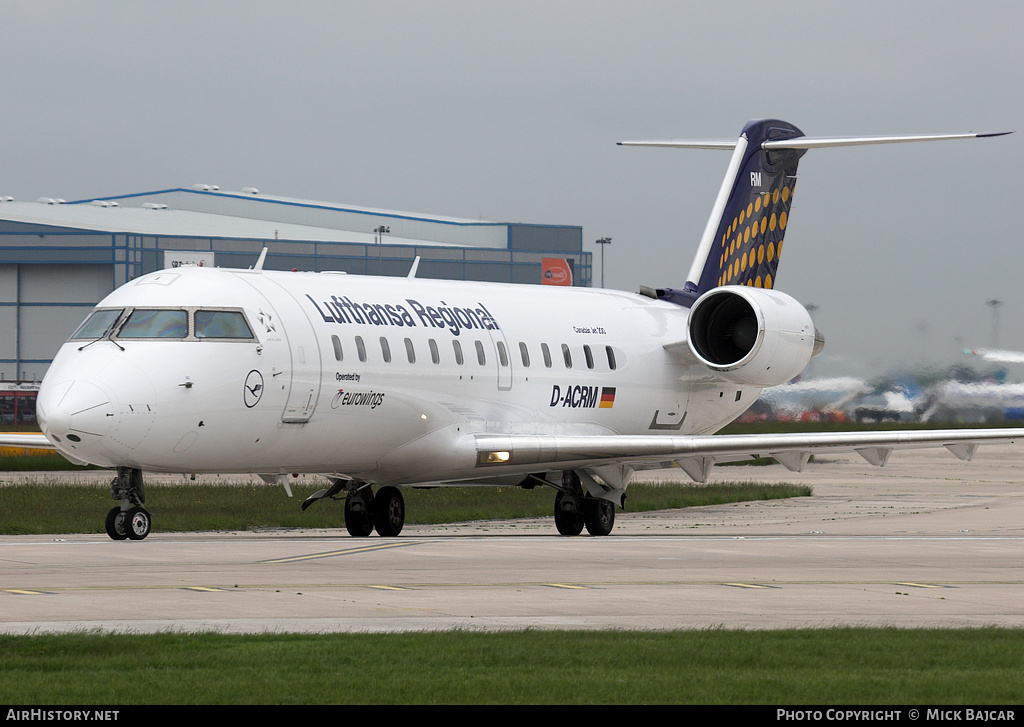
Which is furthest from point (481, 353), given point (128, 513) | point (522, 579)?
point (522, 579)

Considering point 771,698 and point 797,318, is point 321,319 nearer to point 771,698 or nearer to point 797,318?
point 797,318

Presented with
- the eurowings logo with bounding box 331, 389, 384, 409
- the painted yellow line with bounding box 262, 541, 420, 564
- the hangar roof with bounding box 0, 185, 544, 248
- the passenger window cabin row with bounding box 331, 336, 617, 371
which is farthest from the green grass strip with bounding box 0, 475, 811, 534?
the hangar roof with bounding box 0, 185, 544, 248

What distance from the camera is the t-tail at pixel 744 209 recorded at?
33.6 m

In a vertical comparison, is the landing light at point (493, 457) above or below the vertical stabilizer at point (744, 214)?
below

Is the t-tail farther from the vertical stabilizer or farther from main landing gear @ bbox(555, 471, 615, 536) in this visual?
main landing gear @ bbox(555, 471, 615, 536)

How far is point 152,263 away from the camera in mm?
94688

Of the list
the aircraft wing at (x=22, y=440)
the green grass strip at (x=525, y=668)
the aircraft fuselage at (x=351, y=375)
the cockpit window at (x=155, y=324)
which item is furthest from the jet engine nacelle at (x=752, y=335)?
the green grass strip at (x=525, y=668)

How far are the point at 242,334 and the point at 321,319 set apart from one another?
1.73 metres

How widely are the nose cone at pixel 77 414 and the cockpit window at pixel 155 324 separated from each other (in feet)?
4.38

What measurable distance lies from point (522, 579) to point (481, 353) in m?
9.59

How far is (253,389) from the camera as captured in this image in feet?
75.7

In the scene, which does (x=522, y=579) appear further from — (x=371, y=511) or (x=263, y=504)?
(x=263, y=504)

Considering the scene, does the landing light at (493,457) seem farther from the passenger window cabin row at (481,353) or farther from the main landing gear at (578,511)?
the main landing gear at (578,511)

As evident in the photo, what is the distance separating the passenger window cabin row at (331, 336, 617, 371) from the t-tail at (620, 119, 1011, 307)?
3.92 m
